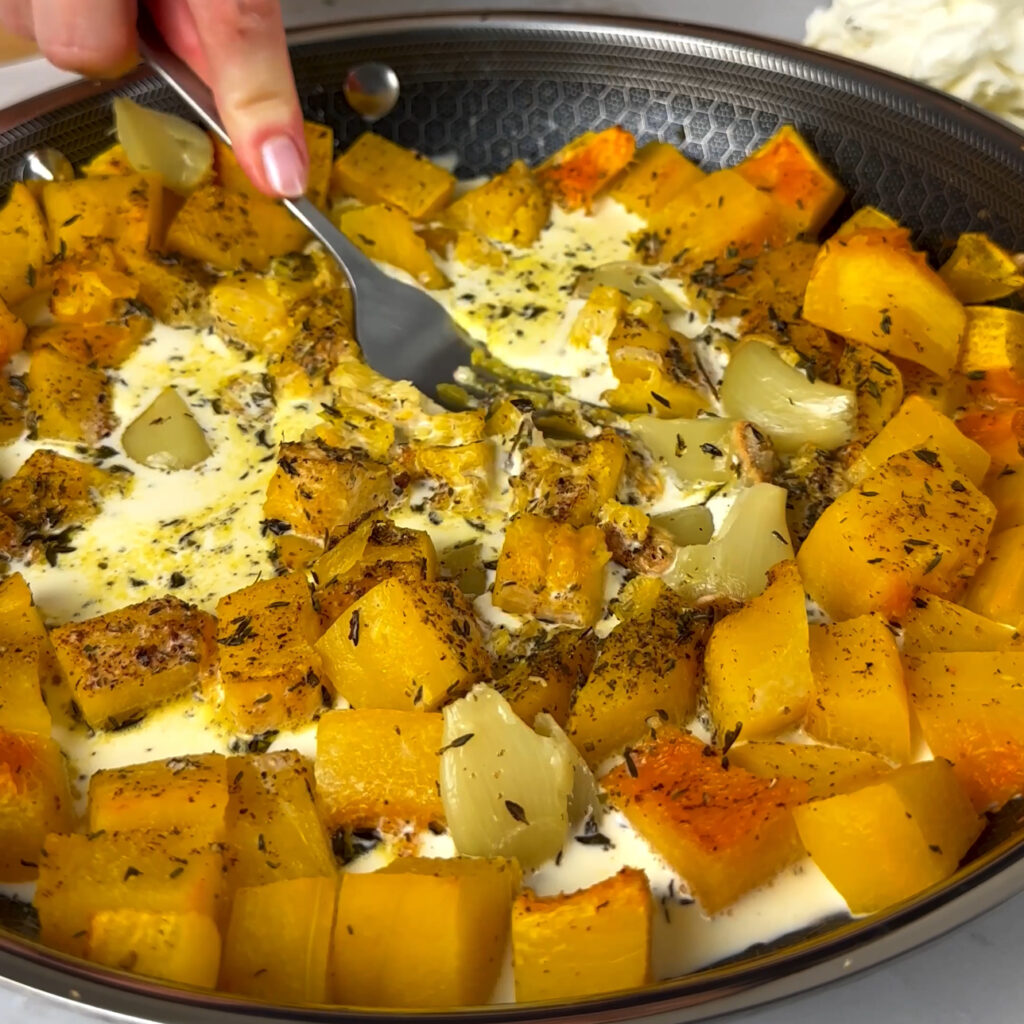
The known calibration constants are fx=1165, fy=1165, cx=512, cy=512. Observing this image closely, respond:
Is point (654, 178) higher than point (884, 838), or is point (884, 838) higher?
point (654, 178)

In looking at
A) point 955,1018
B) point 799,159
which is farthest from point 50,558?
point 799,159

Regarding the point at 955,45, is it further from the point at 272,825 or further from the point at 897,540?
the point at 272,825

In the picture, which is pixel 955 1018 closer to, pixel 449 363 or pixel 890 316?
pixel 890 316

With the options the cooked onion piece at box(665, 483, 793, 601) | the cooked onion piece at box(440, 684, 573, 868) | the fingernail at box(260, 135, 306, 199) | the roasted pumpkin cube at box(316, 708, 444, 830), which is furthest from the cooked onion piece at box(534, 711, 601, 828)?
the fingernail at box(260, 135, 306, 199)

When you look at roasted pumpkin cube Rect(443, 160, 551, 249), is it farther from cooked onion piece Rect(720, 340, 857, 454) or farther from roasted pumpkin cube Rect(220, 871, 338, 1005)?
roasted pumpkin cube Rect(220, 871, 338, 1005)

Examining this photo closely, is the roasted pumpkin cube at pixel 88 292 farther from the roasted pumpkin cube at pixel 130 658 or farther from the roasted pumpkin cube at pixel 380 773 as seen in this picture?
the roasted pumpkin cube at pixel 380 773

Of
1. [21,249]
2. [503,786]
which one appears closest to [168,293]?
[21,249]
